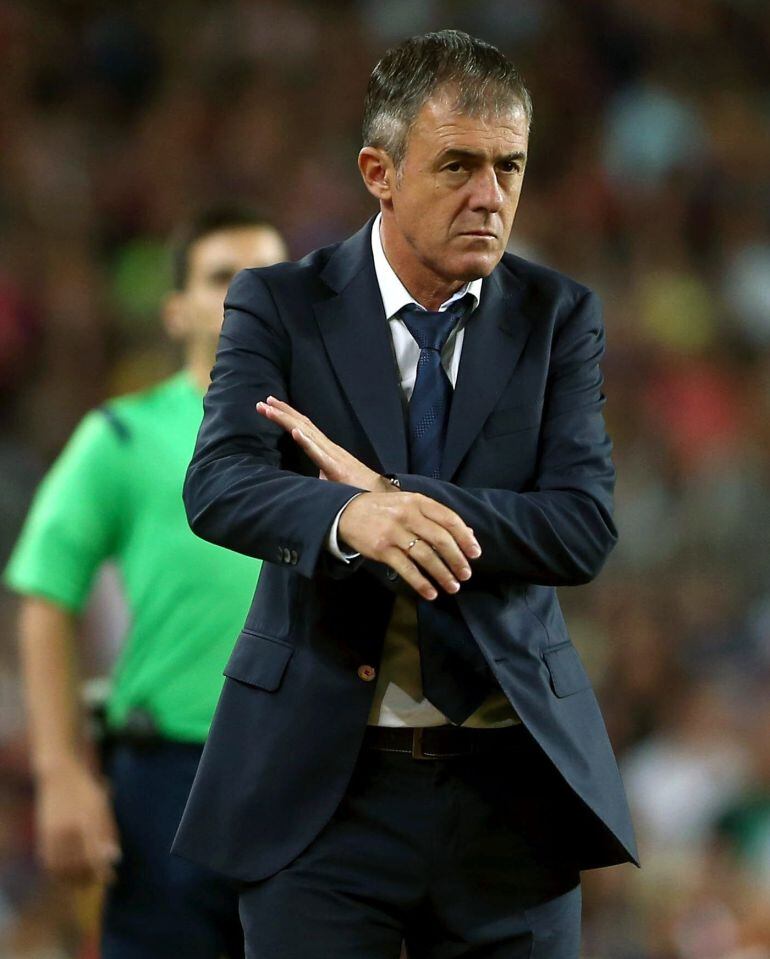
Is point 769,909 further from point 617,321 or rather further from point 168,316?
point 617,321

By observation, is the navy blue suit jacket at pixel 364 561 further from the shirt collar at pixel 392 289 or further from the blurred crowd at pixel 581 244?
the blurred crowd at pixel 581 244

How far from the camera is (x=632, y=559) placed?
274 inches

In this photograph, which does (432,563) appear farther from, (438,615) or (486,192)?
(486,192)

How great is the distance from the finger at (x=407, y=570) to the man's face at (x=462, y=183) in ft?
1.51

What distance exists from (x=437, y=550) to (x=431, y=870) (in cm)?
50

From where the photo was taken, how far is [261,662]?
226 centimetres

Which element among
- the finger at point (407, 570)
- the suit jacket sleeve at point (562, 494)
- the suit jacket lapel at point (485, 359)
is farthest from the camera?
the suit jacket lapel at point (485, 359)

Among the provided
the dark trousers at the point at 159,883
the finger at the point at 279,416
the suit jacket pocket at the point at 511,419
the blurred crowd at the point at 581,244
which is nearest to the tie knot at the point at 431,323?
the suit jacket pocket at the point at 511,419

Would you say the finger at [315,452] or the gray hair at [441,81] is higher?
the gray hair at [441,81]

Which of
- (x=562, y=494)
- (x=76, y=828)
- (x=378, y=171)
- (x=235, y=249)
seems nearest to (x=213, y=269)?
(x=235, y=249)

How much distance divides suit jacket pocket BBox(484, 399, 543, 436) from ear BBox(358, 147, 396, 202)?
350 millimetres

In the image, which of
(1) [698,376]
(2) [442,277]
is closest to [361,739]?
(2) [442,277]

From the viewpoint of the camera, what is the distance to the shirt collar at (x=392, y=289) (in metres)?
2.36

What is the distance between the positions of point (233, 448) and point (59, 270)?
225 inches
